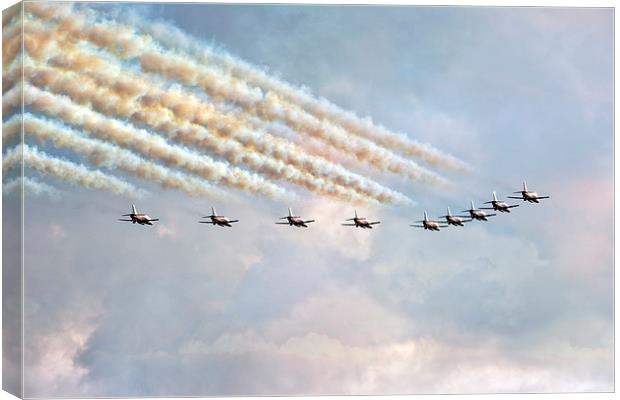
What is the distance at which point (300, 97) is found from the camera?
86.7 m

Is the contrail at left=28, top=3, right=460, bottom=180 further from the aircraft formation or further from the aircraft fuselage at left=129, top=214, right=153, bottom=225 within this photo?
the aircraft fuselage at left=129, top=214, right=153, bottom=225

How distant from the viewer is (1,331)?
83375 millimetres

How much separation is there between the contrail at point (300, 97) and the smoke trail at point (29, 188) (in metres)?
7.17

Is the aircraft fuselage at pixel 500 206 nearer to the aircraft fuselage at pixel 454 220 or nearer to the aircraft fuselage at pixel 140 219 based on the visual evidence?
the aircraft fuselage at pixel 454 220

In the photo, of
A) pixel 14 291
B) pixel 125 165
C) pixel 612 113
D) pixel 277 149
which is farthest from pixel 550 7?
pixel 14 291

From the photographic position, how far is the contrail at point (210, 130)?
83500 millimetres

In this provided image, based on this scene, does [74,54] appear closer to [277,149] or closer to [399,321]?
[277,149]

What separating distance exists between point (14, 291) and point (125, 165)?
670cm

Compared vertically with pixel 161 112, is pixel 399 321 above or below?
below

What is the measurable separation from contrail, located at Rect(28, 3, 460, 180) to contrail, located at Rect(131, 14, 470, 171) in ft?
0.80

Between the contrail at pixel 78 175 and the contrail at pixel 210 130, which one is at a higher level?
the contrail at pixel 210 130

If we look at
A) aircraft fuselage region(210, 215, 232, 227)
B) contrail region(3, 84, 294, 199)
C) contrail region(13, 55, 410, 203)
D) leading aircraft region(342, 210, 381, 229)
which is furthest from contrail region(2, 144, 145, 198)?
leading aircraft region(342, 210, 381, 229)

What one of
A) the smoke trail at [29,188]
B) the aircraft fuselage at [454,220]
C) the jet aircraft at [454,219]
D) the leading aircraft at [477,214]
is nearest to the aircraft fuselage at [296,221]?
the jet aircraft at [454,219]

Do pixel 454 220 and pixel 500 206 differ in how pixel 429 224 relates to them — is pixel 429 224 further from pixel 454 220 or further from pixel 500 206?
pixel 500 206
